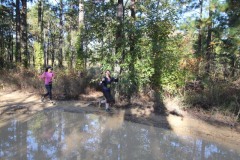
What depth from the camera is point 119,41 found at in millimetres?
10695

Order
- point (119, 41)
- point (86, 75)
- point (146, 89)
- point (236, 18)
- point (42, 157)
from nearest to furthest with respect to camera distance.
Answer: point (42, 157)
point (236, 18)
point (119, 41)
point (146, 89)
point (86, 75)

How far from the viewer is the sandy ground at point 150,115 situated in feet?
25.7

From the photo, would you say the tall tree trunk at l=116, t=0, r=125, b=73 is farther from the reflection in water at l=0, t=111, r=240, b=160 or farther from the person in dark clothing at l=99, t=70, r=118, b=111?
the reflection in water at l=0, t=111, r=240, b=160

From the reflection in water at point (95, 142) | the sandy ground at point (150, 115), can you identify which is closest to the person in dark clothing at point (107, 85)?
the sandy ground at point (150, 115)

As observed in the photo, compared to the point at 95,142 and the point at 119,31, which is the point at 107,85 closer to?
the point at 119,31

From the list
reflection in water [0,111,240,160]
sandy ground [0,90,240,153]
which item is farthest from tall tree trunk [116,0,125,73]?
reflection in water [0,111,240,160]

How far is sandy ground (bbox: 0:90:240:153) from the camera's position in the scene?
25.7ft

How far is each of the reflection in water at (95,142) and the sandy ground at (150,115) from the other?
1.79 ft

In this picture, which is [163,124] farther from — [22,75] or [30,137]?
[22,75]

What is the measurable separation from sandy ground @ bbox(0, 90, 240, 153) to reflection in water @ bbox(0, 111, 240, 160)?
55 cm

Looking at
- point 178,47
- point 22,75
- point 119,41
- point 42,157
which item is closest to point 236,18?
point 178,47

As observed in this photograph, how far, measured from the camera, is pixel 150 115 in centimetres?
961

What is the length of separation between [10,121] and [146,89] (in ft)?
19.1

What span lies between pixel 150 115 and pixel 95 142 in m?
3.50
